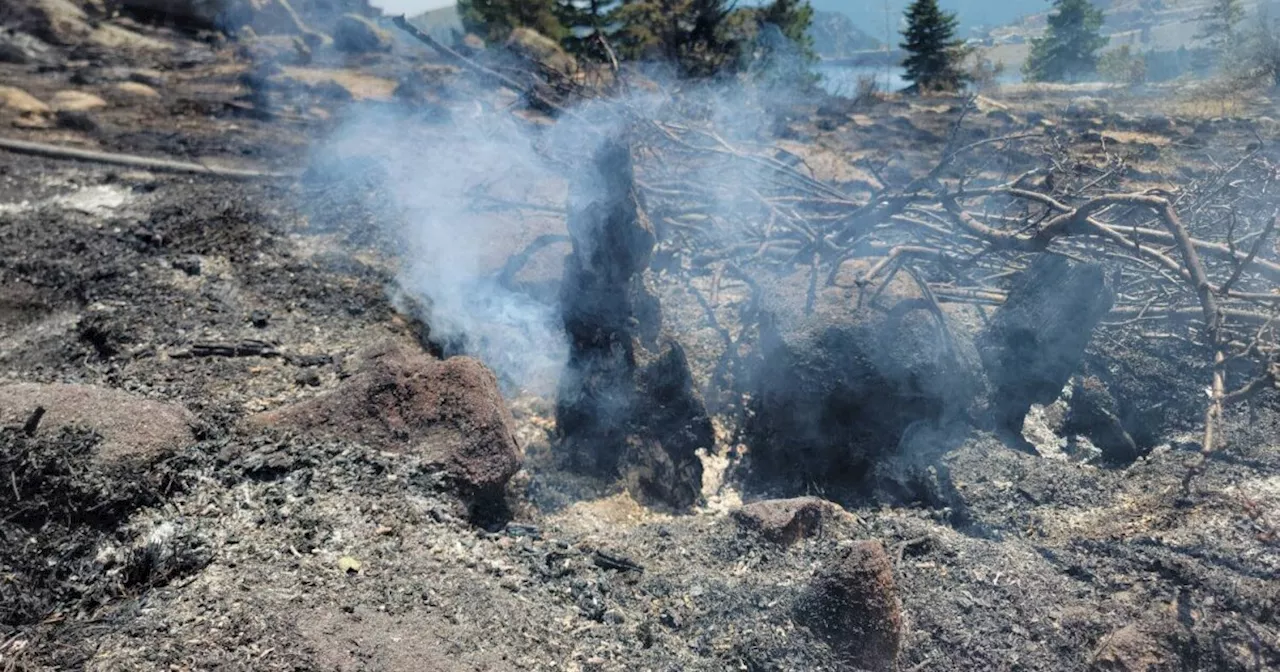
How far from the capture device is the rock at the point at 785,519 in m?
3.13

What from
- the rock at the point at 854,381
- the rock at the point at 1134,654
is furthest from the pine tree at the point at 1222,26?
the rock at the point at 1134,654

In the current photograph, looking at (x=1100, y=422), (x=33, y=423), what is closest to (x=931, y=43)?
(x=1100, y=422)

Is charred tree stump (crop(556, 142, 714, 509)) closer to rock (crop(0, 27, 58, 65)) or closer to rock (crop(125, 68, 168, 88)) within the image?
rock (crop(125, 68, 168, 88))

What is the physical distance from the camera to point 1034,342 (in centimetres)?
441

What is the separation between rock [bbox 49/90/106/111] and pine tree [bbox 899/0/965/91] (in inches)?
676

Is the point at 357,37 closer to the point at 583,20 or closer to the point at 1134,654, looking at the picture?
the point at 583,20

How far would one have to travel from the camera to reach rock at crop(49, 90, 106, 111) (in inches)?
384

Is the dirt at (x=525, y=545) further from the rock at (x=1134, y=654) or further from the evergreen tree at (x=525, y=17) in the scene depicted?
the evergreen tree at (x=525, y=17)

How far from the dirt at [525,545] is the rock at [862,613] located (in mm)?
12

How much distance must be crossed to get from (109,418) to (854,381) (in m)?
3.82

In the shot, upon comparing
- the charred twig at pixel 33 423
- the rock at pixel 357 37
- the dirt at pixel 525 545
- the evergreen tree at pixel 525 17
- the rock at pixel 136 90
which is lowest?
the dirt at pixel 525 545

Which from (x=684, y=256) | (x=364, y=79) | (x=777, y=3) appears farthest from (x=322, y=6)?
(x=684, y=256)

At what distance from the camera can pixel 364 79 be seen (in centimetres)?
1368

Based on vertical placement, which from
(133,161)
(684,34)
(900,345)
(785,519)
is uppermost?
(684,34)
